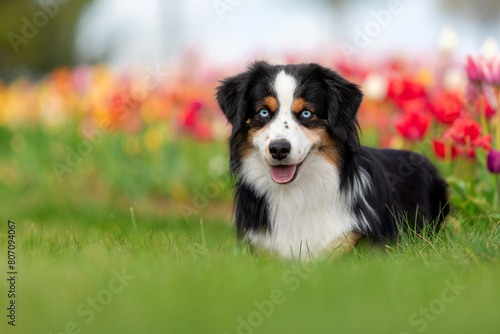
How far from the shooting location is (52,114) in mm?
7582

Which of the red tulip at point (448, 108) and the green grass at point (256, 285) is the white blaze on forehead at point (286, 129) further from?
the red tulip at point (448, 108)

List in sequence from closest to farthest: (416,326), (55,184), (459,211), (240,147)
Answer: (416,326)
(240,147)
(459,211)
(55,184)

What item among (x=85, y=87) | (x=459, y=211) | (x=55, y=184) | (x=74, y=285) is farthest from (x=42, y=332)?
(x=85, y=87)

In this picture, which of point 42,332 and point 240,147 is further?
point 240,147

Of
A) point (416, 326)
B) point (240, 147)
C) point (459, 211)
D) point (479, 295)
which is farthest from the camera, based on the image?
point (459, 211)

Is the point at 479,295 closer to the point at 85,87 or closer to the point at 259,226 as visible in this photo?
the point at 259,226

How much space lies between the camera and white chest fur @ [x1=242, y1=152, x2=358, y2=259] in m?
3.64

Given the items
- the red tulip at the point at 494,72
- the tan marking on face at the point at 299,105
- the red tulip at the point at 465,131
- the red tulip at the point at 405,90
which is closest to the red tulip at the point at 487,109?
the red tulip at the point at 494,72

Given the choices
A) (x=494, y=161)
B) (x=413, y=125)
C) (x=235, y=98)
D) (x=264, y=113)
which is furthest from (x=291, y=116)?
(x=413, y=125)

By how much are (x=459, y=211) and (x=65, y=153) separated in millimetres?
4577

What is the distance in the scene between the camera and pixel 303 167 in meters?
3.63

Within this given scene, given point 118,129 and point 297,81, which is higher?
point 297,81

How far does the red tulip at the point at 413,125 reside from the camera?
4.67 meters

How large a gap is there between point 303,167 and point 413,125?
1.48 meters
